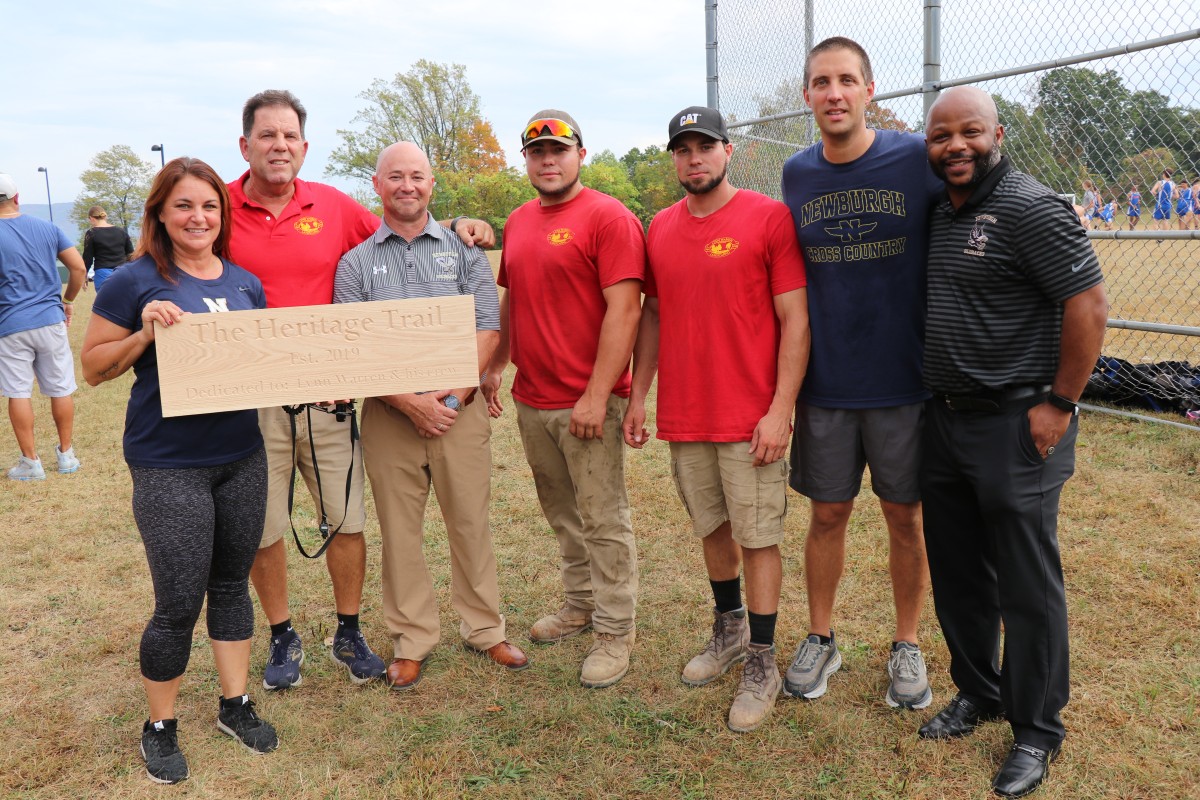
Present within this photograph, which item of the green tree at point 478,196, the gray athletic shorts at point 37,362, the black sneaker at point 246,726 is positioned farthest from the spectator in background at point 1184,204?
the green tree at point 478,196

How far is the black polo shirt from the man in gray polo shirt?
1.74 m

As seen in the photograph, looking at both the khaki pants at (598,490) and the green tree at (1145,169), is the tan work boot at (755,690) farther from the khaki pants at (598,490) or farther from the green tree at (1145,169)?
the green tree at (1145,169)

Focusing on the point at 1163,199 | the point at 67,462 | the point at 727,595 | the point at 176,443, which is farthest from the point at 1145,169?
the point at 67,462

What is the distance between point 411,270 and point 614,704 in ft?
6.29

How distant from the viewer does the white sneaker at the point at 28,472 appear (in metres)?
6.69

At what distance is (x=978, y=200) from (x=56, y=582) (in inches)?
199

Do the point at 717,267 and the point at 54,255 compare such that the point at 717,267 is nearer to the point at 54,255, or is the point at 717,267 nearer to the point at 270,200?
the point at 270,200

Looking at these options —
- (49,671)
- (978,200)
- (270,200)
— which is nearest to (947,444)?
(978,200)

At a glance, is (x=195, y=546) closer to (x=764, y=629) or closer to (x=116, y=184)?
(x=764, y=629)

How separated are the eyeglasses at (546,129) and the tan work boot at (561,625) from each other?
215 centimetres

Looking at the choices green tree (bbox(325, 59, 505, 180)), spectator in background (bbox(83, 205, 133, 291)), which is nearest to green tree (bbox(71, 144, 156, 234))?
green tree (bbox(325, 59, 505, 180))

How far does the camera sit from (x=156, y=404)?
2.75 m

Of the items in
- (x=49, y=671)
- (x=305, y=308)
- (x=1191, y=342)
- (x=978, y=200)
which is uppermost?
(x=978, y=200)

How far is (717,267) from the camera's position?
10.2 ft
